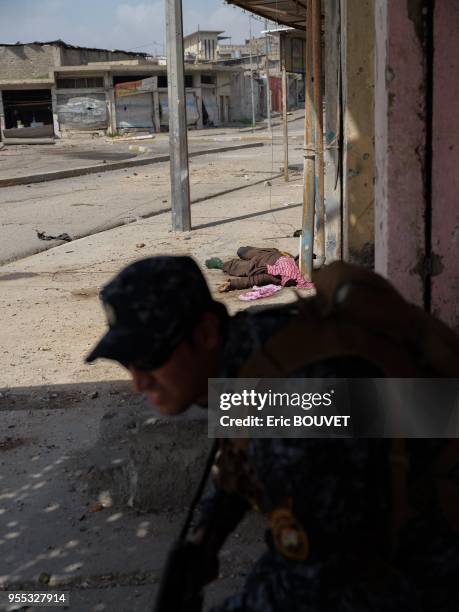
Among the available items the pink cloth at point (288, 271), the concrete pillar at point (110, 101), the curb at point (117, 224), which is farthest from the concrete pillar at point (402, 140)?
the concrete pillar at point (110, 101)

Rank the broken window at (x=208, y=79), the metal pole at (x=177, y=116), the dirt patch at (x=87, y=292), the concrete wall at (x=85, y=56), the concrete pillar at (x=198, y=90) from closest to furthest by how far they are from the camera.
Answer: the dirt patch at (x=87, y=292), the metal pole at (x=177, y=116), the concrete pillar at (x=198, y=90), the concrete wall at (x=85, y=56), the broken window at (x=208, y=79)

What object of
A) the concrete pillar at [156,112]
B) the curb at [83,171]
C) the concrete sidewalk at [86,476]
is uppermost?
the concrete pillar at [156,112]

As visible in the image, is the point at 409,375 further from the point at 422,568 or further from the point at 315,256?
the point at 315,256

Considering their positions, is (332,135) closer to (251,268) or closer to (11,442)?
(251,268)

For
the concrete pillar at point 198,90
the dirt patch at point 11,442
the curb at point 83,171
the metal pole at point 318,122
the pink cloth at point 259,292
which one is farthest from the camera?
the concrete pillar at point 198,90

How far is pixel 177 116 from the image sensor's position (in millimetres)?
9258

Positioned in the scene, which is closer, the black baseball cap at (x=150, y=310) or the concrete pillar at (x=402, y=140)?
the black baseball cap at (x=150, y=310)

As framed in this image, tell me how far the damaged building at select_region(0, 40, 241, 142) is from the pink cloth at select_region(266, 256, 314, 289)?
111 ft

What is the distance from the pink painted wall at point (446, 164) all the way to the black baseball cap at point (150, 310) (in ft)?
5.63

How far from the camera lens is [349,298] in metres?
1.34

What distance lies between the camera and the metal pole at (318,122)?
6051mm

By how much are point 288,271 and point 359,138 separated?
161cm

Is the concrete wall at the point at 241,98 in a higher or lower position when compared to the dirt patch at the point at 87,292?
higher

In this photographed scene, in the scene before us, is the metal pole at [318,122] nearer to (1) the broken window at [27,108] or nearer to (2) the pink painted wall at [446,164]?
(2) the pink painted wall at [446,164]
